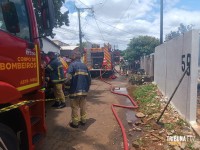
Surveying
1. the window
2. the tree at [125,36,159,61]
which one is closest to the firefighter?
the window

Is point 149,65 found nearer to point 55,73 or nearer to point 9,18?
point 55,73

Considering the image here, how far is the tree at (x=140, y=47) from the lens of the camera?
37250mm

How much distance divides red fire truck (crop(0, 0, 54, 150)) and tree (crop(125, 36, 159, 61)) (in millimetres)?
33015

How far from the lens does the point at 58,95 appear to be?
8398mm

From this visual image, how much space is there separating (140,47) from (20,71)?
34.8 meters

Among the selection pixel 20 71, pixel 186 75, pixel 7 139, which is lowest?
pixel 7 139

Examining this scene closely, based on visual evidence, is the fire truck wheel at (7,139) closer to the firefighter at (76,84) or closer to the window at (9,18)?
the window at (9,18)

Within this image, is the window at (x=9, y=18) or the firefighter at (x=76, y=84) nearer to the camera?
the window at (x=9, y=18)

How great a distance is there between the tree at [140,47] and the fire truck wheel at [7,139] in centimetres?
3418

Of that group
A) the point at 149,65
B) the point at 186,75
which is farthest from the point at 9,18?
the point at 149,65

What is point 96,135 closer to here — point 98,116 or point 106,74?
point 98,116

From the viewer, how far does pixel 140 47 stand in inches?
1483

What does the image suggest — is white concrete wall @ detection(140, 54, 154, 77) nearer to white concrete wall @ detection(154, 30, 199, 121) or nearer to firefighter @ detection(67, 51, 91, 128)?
white concrete wall @ detection(154, 30, 199, 121)

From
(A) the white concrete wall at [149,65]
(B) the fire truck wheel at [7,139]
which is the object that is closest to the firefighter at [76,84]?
(B) the fire truck wheel at [7,139]
